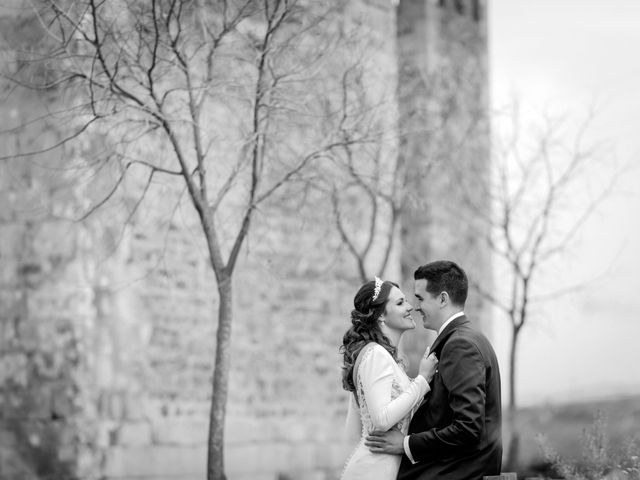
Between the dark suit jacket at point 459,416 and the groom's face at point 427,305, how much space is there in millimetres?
80

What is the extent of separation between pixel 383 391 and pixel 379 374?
2.8 inches

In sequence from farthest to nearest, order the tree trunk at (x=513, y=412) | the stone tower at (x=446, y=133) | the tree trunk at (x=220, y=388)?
the stone tower at (x=446, y=133) → the tree trunk at (x=513, y=412) → the tree trunk at (x=220, y=388)

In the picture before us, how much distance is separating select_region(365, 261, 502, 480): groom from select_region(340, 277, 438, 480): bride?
6 cm

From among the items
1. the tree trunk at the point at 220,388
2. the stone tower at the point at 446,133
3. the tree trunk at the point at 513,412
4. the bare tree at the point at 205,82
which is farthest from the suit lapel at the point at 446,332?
the stone tower at the point at 446,133

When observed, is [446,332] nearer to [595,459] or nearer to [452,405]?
[452,405]

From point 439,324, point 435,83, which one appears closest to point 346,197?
point 435,83

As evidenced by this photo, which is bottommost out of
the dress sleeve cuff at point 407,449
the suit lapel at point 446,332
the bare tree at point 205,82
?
the dress sleeve cuff at point 407,449

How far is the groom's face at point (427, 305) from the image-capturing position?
4098mm

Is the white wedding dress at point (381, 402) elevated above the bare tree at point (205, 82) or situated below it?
below

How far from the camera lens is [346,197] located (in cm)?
1252

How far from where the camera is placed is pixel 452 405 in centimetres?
384

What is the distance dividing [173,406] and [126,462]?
84 centimetres

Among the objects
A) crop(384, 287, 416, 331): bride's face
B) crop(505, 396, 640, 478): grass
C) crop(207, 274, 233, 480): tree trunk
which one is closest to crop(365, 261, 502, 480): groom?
crop(384, 287, 416, 331): bride's face

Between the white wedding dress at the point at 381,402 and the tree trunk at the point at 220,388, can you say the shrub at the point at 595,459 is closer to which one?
the white wedding dress at the point at 381,402
